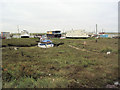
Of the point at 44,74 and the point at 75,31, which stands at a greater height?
the point at 75,31

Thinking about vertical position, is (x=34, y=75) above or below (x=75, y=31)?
below

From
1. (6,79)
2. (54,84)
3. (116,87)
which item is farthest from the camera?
(6,79)

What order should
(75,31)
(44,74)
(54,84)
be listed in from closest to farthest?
1. (54,84)
2. (44,74)
3. (75,31)

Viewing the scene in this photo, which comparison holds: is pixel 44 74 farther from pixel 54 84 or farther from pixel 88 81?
pixel 88 81

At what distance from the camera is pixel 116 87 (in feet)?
12.2

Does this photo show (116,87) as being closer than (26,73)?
Yes

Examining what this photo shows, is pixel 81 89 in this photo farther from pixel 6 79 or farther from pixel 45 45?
pixel 45 45

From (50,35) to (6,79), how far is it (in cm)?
5719

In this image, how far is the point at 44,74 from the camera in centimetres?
551

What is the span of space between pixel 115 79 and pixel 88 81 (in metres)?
1.55

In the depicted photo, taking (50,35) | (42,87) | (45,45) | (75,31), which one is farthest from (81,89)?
(50,35)

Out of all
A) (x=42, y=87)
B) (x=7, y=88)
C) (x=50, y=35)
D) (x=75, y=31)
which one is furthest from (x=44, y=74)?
(x=50, y=35)

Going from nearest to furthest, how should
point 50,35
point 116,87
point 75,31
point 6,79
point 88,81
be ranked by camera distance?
point 116,87 → point 88,81 → point 6,79 → point 75,31 → point 50,35

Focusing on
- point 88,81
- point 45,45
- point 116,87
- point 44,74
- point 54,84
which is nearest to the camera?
point 116,87
